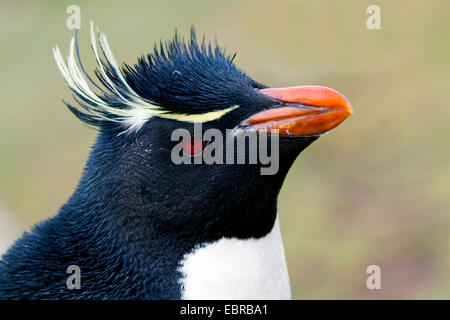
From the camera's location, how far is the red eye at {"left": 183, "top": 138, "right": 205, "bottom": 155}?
7.13 ft

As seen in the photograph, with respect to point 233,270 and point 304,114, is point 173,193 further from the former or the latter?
point 304,114

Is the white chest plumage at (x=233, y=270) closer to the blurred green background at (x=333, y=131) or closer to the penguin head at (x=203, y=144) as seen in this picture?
the penguin head at (x=203, y=144)

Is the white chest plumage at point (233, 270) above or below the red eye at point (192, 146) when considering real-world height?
below

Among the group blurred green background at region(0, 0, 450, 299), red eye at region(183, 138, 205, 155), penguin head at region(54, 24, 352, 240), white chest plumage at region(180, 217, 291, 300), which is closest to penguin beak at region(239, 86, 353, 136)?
penguin head at region(54, 24, 352, 240)

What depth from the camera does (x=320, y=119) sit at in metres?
2.10

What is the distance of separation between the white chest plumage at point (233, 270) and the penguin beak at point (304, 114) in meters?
0.42

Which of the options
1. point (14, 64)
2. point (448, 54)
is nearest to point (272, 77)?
point (448, 54)

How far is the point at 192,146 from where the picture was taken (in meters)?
2.17

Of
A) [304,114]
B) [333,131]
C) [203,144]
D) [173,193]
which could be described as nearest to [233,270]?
[173,193]

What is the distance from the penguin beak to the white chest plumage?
1.38 feet

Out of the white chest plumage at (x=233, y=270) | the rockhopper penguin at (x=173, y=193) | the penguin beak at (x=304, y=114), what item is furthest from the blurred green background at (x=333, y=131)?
the penguin beak at (x=304, y=114)

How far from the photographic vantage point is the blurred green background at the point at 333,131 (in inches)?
229

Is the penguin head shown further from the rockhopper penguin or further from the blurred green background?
the blurred green background
